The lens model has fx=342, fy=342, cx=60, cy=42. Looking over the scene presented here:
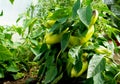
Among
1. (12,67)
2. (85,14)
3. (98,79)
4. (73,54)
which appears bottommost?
(12,67)

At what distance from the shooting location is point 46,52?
6.05 ft

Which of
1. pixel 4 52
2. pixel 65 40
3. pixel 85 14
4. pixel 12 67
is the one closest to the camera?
pixel 85 14

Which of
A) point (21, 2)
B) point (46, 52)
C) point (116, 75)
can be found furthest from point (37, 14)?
point (116, 75)

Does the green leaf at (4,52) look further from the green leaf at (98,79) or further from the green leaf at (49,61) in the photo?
the green leaf at (98,79)

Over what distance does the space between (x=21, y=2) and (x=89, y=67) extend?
2.21 meters

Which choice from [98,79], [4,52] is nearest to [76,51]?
[98,79]

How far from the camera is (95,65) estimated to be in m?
1.56

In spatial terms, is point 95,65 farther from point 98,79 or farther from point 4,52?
point 4,52

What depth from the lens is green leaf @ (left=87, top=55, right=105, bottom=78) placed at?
1.54 m

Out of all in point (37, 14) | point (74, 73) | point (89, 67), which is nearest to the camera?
point (89, 67)

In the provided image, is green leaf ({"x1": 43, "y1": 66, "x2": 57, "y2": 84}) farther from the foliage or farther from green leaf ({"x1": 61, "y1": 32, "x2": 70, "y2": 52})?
green leaf ({"x1": 61, "y1": 32, "x2": 70, "y2": 52})

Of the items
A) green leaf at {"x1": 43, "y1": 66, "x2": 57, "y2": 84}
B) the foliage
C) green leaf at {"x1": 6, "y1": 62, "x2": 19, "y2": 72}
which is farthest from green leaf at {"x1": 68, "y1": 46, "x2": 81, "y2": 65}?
green leaf at {"x1": 6, "y1": 62, "x2": 19, "y2": 72}

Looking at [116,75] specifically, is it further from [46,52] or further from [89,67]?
[46,52]

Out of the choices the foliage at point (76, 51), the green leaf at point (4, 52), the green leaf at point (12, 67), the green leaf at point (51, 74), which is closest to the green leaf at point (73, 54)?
the foliage at point (76, 51)
